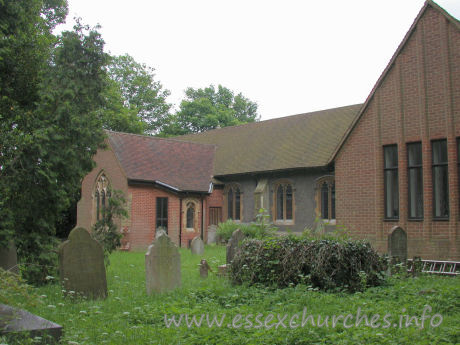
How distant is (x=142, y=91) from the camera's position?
52.0m

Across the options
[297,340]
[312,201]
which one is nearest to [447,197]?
[312,201]

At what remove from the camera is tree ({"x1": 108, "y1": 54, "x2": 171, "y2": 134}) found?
51312 millimetres

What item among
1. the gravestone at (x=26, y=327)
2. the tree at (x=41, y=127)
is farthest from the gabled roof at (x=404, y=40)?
the gravestone at (x=26, y=327)

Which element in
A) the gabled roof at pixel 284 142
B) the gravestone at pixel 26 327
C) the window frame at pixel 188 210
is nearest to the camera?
the gravestone at pixel 26 327

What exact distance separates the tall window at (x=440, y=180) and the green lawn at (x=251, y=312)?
5.14 m

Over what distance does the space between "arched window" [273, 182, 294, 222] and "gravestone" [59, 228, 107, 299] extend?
1749 cm

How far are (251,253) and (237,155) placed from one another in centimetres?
1965

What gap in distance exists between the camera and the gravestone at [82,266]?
9.23m

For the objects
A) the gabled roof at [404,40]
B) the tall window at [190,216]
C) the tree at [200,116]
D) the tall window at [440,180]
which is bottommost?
the tall window at [190,216]

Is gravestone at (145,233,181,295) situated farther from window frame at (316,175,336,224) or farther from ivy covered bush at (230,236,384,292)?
window frame at (316,175,336,224)

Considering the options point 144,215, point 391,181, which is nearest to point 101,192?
point 144,215

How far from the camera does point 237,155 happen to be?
30.2 meters

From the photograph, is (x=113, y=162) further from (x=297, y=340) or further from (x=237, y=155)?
(x=297, y=340)

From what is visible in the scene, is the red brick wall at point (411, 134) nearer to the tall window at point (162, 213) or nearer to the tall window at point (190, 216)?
the tall window at point (162, 213)
